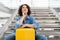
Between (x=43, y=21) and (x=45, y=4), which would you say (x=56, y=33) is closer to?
(x=43, y=21)

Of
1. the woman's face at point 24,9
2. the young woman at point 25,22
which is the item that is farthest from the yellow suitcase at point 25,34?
the woman's face at point 24,9

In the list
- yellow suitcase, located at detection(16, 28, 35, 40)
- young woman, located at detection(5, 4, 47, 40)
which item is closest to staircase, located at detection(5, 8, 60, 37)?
young woman, located at detection(5, 4, 47, 40)

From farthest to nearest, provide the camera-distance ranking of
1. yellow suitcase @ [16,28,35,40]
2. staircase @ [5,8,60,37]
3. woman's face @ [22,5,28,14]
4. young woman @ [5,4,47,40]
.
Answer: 1. staircase @ [5,8,60,37]
2. woman's face @ [22,5,28,14]
3. young woman @ [5,4,47,40]
4. yellow suitcase @ [16,28,35,40]

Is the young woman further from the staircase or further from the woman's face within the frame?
the staircase

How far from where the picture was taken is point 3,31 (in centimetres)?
372

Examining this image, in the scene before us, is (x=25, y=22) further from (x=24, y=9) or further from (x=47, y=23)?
(x=47, y=23)

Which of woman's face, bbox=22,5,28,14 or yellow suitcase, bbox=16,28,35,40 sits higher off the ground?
woman's face, bbox=22,5,28,14

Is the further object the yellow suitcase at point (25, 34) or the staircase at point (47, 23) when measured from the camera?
the staircase at point (47, 23)

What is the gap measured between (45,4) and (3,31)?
294 centimetres

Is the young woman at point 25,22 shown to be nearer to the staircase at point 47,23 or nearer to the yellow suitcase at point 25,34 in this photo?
the yellow suitcase at point 25,34

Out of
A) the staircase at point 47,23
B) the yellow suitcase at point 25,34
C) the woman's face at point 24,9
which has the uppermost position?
the woman's face at point 24,9

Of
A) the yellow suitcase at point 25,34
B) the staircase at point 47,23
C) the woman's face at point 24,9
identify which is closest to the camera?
the yellow suitcase at point 25,34

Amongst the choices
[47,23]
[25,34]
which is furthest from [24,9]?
[47,23]

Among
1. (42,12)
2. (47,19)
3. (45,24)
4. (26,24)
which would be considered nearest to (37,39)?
(26,24)
